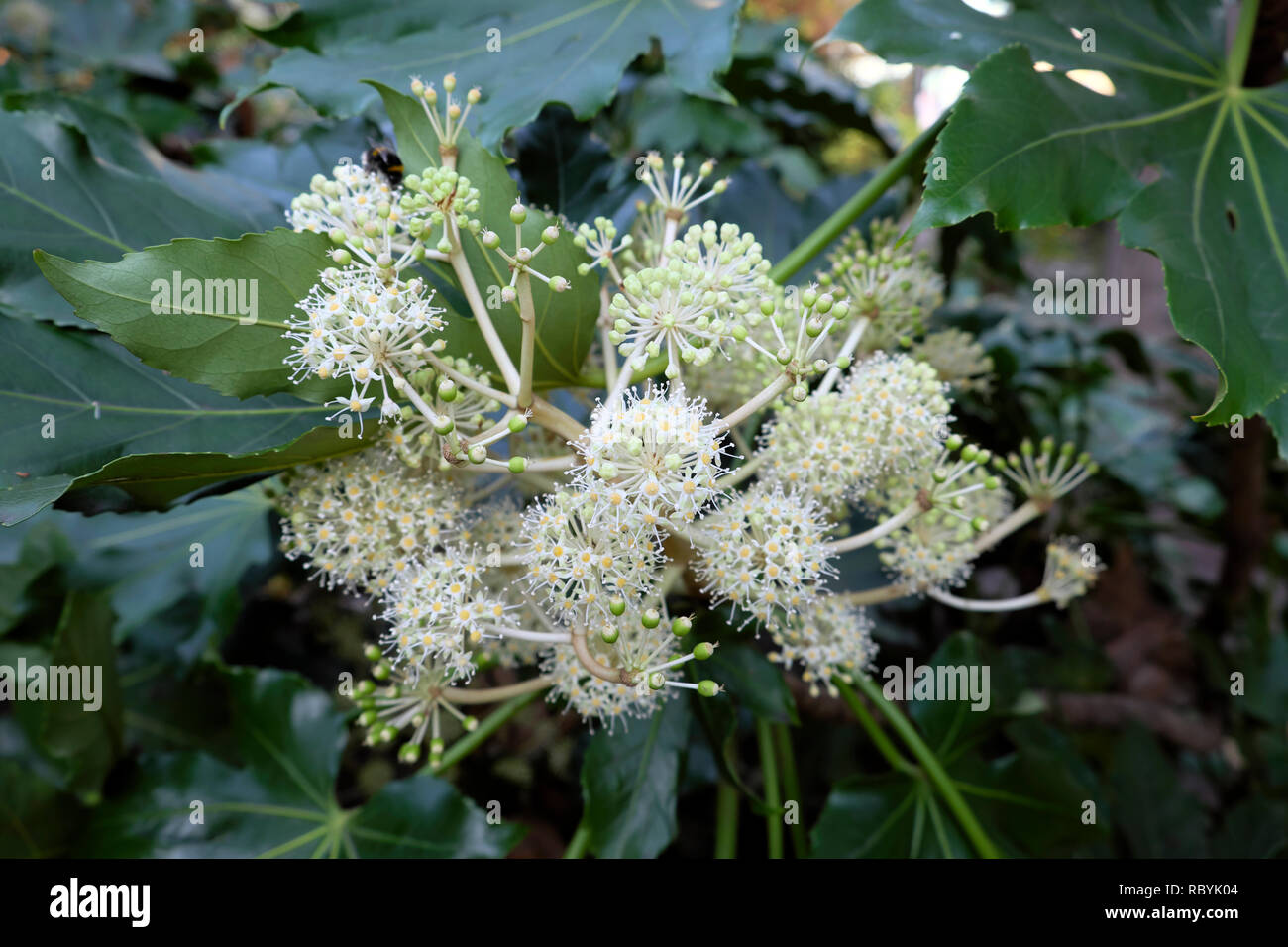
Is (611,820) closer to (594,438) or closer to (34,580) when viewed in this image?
(594,438)

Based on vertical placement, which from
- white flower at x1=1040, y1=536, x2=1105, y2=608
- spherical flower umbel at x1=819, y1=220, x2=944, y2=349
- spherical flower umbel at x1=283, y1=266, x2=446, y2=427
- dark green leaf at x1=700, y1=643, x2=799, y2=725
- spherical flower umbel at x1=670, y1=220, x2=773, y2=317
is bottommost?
dark green leaf at x1=700, y1=643, x2=799, y2=725

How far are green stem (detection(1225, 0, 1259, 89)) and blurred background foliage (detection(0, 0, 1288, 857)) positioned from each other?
32 cm

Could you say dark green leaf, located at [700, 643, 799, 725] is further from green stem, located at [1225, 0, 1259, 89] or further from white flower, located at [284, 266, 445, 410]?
green stem, located at [1225, 0, 1259, 89]

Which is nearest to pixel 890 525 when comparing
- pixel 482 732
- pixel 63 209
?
pixel 482 732

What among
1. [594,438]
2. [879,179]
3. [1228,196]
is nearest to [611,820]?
[594,438]

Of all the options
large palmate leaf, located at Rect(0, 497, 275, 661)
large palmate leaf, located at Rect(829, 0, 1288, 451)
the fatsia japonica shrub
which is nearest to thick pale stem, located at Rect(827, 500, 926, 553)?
the fatsia japonica shrub

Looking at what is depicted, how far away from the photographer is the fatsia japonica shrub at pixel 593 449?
0.56 meters


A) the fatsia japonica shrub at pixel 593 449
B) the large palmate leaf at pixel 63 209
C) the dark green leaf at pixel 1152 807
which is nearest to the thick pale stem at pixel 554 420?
the fatsia japonica shrub at pixel 593 449

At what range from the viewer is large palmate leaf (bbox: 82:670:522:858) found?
3.20ft

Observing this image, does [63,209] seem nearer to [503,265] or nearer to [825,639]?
[503,265]

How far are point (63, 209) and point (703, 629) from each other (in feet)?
2.33

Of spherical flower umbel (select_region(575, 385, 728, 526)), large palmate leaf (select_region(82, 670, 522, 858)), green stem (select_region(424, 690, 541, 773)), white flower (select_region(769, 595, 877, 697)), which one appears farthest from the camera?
large palmate leaf (select_region(82, 670, 522, 858))

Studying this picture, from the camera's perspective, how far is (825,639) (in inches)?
30.8

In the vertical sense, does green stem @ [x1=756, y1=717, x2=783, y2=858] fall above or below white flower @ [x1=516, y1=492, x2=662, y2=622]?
below
